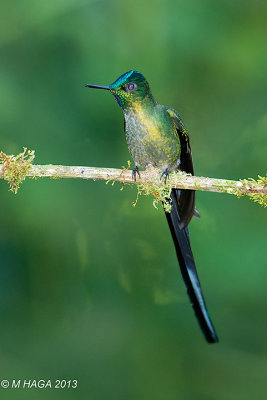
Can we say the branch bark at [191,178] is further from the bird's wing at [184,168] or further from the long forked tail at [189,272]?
the long forked tail at [189,272]

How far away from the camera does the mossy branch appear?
2.55 meters

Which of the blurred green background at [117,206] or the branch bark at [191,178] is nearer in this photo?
the branch bark at [191,178]

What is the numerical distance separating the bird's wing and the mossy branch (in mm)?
230

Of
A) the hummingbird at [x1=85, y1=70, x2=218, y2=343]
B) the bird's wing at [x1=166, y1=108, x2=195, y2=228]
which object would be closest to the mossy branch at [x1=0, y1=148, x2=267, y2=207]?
the hummingbird at [x1=85, y1=70, x2=218, y2=343]

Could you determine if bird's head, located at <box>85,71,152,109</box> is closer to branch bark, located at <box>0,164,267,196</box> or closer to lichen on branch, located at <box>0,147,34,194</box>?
branch bark, located at <box>0,164,267,196</box>

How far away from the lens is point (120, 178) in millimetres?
2678

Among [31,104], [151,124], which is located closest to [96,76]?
[31,104]

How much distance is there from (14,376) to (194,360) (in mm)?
1798

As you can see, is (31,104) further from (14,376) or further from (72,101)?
(14,376)

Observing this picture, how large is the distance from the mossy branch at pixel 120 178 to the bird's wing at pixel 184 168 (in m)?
0.23

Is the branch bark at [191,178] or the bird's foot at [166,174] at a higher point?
the bird's foot at [166,174]

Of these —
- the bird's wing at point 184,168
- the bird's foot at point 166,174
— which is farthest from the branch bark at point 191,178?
the bird's wing at point 184,168

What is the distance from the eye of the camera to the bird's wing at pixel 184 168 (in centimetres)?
298

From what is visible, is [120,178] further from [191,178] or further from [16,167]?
[16,167]
